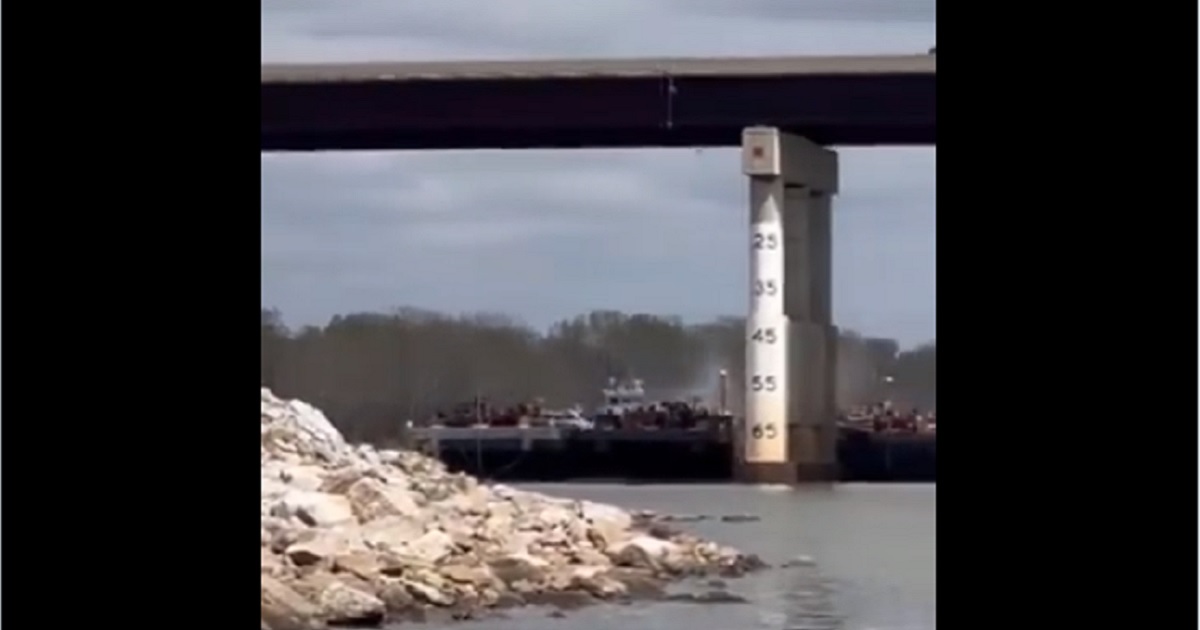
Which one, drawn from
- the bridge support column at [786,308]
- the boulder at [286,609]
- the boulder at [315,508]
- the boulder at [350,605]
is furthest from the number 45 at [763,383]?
the boulder at [286,609]

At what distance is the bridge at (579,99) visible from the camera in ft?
38.8

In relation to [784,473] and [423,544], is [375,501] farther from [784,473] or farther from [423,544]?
[784,473]

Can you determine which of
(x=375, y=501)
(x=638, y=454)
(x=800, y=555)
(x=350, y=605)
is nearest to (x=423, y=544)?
(x=375, y=501)

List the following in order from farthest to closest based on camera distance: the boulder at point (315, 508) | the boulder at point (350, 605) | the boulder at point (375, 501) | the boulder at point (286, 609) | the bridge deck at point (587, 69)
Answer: the bridge deck at point (587, 69) < the boulder at point (375, 501) < the boulder at point (315, 508) < the boulder at point (350, 605) < the boulder at point (286, 609)

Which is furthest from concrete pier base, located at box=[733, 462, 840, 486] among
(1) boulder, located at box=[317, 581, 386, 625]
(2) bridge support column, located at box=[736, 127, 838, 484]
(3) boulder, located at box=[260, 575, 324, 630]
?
(3) boulder, located at box=[260, 575, 324, 630]

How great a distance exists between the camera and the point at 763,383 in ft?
40.3

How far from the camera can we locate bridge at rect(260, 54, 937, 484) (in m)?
11.8

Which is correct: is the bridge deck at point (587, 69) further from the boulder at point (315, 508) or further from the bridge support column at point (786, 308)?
the boulder at point (315, 508)

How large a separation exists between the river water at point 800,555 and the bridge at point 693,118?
0.81 metres

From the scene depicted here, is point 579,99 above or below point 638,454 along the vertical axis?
above

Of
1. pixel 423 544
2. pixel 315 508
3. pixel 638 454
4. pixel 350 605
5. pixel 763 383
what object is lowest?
pixel 350 605

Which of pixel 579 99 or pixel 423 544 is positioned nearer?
pixel 423 544

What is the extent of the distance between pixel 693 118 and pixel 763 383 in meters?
1.58
